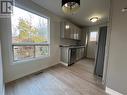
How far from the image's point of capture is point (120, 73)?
185cm

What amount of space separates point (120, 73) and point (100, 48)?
1.29 metres

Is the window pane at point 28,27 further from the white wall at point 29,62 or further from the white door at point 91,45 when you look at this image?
the white door at point 91,45

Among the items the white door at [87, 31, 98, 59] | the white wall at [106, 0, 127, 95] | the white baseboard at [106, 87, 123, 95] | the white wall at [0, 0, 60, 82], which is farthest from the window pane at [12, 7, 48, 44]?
the white door at [87, 31, 98, 59]

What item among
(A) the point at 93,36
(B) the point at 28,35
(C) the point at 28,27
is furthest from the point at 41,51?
(A) the point at 93,36

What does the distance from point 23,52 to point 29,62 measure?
427 mm

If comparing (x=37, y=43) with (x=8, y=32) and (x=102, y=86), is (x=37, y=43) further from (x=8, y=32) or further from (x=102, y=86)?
(x=102, y=86)

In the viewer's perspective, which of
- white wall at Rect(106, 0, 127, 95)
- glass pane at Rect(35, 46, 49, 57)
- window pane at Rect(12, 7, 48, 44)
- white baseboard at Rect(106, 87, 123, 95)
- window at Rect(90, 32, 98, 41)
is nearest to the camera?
white wall at Rect(106, 0, 127, 95)

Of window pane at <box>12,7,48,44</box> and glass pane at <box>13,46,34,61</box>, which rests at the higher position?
window pane at <box>12,7,48,44</box>

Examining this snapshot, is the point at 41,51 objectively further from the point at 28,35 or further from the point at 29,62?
the point at 28,35

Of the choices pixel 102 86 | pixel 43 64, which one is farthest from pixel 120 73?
pixel 43 64

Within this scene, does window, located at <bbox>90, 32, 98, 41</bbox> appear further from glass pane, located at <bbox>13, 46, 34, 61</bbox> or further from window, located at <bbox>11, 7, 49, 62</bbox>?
glass pane, located at <bbox>13, 46, 34, 61</bbox>

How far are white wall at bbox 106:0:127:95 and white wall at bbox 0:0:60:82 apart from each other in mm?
2564

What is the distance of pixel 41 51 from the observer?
3.55 m

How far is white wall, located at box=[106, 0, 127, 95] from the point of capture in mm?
1771
